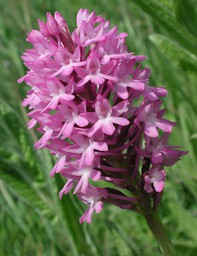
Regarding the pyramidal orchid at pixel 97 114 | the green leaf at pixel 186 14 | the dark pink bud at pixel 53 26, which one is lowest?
the green leaf at pixel 186 14

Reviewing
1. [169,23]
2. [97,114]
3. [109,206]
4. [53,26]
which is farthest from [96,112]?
[109,206]

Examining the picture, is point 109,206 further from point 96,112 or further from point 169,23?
point 96,112

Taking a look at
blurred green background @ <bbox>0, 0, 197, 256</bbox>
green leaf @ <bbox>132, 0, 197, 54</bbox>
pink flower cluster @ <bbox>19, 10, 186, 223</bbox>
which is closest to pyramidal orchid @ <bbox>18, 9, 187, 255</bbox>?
pink flower cluster @ <bbox>19, 10, 186, 223</bbox>

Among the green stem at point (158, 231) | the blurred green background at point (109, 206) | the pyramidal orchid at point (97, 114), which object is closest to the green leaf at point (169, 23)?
the blurred green background at point (109, 206)

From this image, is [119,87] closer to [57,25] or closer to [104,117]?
[104,117]

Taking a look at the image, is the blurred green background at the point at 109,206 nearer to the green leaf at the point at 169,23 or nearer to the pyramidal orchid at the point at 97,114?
the green leaf at the point at 169,23

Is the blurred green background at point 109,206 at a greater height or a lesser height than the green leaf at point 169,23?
lesser

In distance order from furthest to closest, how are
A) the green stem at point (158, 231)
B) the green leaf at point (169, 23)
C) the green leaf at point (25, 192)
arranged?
the green leaf at point (25, 192) → the green leaf at point (169, 23) → the green stem at point (158, 231)

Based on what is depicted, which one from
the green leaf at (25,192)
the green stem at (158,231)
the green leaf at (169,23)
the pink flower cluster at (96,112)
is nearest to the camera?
the pink flower cluster at (96,112)
